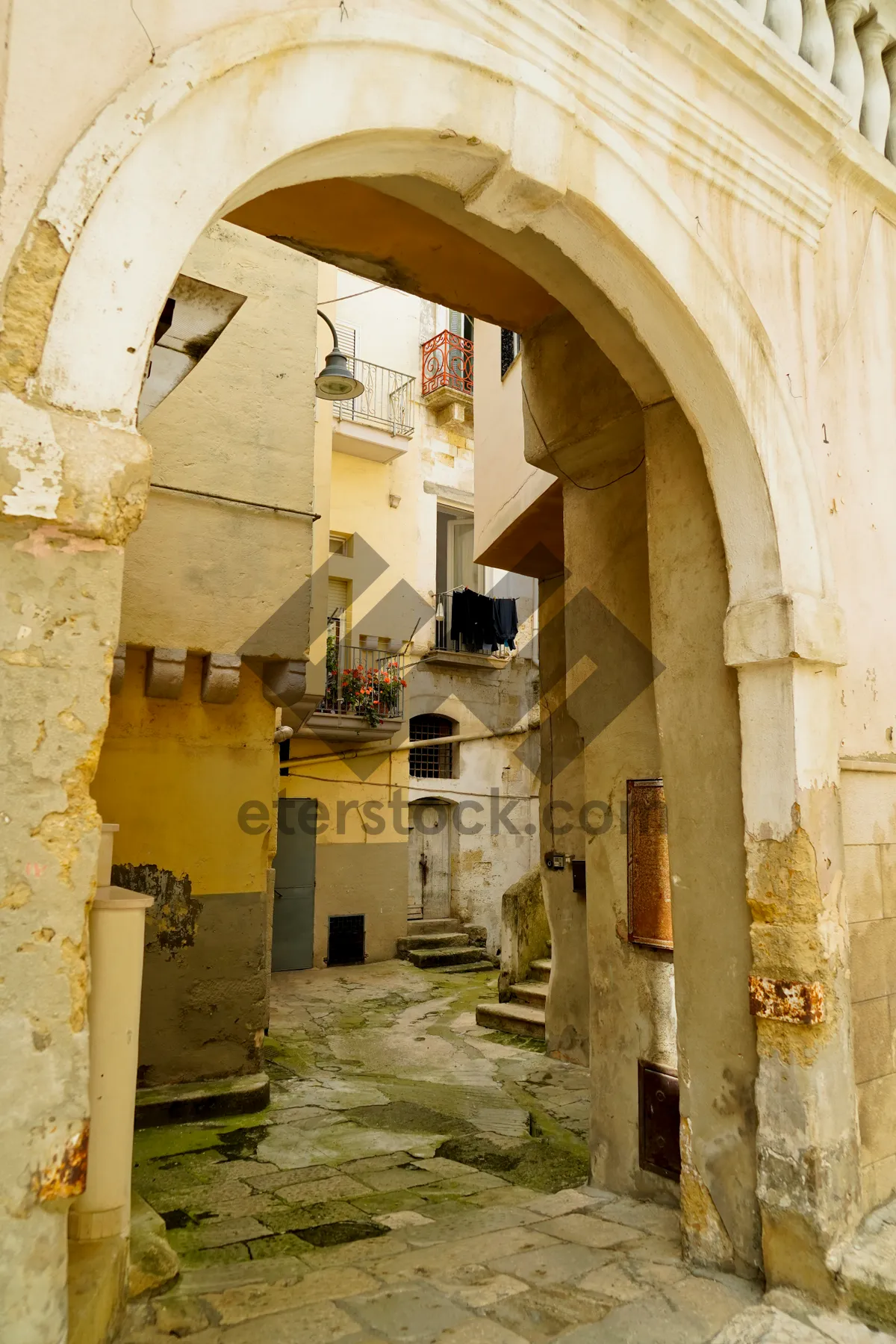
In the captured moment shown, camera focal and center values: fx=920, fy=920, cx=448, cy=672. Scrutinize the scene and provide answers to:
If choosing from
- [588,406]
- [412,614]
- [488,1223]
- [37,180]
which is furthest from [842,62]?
[412,614]

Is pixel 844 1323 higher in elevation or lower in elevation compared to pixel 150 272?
lower

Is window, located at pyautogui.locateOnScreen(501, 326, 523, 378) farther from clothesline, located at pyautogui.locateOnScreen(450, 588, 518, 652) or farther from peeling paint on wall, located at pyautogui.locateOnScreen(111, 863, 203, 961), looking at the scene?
clothesline, located at pyautogui.locateOnScreen(450, 588, 518, 652)

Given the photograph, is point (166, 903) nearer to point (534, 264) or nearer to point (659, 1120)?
point (659, 1120)

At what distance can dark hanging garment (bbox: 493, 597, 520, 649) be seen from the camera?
51.4 ft

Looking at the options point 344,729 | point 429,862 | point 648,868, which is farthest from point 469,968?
point 648,868

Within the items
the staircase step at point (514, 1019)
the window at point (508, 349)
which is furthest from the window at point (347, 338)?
the staircase step at point (514, 1019)

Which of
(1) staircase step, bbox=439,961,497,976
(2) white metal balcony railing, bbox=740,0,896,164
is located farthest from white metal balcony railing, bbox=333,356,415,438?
(2) white metal balcony railing, bbox=740,0,896,164

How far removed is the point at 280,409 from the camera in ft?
22.7

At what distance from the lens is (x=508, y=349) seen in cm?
842

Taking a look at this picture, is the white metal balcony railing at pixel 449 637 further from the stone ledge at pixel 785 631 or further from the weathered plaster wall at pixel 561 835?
the stone ledge at pixel 785 631

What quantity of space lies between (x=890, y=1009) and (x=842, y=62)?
398 centimetres

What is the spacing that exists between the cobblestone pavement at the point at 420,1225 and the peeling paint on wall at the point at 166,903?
1184mm

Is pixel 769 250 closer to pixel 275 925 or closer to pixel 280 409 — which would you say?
pixel 280 409

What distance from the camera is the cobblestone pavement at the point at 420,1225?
2.73 meters
